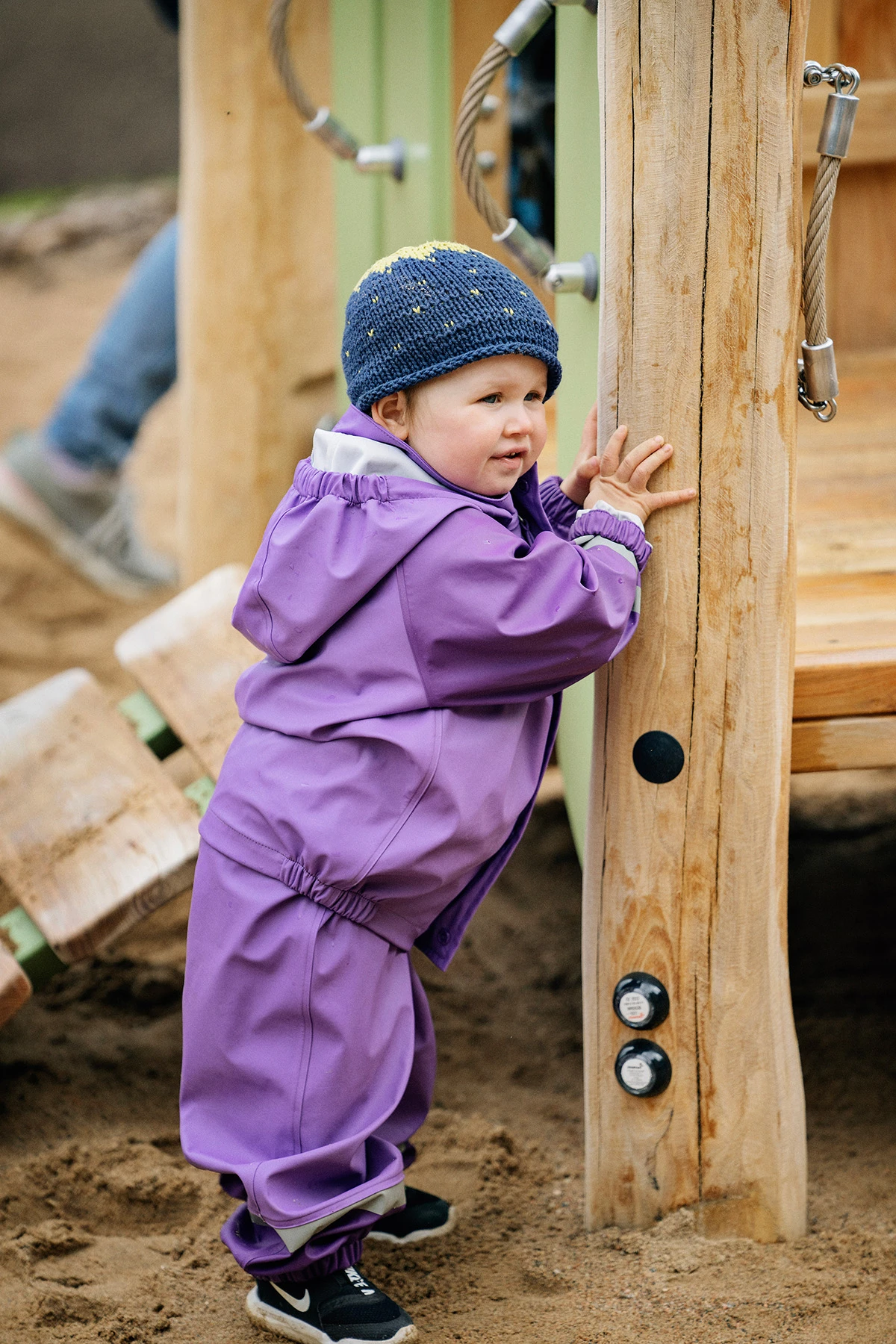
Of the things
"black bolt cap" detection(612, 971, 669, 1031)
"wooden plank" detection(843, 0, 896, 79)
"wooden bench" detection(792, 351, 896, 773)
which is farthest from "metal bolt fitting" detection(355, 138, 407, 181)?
"black bolt cap" detection(612, 971, 669, 1031)

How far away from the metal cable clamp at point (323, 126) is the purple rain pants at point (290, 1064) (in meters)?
1.58

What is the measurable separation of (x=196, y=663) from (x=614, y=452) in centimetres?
109

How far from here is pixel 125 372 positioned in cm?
454

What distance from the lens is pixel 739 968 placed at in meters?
1.81

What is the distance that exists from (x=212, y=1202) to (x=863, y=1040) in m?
1.24

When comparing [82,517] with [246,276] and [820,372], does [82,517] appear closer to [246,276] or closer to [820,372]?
[246,276]

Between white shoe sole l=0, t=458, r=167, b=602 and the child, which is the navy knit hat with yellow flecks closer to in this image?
the child

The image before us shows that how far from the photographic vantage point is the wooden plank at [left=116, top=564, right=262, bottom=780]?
247cm

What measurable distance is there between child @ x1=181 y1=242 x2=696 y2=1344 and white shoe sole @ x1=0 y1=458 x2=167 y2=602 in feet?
10.5

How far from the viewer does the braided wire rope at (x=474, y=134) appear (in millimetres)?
1789

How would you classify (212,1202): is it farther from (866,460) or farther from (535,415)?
(866,460)

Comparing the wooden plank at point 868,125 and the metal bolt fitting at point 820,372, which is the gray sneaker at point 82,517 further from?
the metal bolt fitting at point 820,372

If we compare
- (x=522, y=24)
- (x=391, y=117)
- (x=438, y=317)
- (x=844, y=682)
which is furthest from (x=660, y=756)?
(x=391, y=117)

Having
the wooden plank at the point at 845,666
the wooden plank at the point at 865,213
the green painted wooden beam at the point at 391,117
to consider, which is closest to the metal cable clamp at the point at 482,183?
the wooden plank at the point at 845,666
